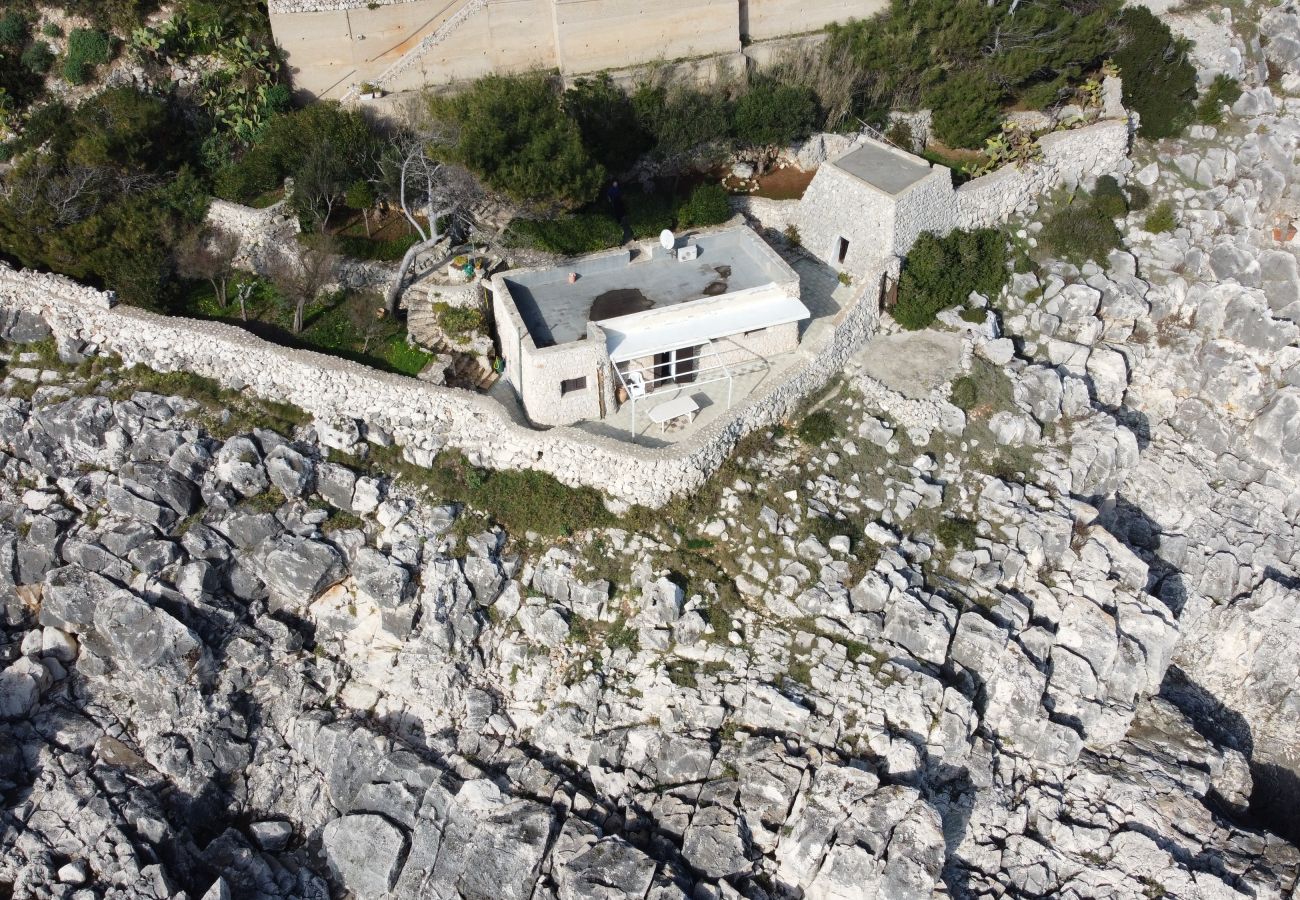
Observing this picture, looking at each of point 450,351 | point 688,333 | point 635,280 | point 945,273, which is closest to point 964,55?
point 945,273

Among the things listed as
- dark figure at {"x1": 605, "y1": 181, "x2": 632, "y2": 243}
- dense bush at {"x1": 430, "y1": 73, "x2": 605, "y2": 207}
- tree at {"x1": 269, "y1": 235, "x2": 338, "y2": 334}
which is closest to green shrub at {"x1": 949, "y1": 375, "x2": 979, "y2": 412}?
dark figure at {"x1": 605, "y1": 181, "x2": 632, "y2": 243}

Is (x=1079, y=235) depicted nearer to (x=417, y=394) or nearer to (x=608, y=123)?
(x=608, y=123)

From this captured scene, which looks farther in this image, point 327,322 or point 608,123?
point 608,123

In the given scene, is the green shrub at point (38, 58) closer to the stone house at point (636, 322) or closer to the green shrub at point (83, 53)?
the green shrub at point (83, 53)

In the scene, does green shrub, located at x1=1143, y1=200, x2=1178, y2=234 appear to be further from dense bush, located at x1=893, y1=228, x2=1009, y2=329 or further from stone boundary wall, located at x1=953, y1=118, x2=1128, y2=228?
dense bush, located at x1=893, y1=228, x2=1009, y2=329

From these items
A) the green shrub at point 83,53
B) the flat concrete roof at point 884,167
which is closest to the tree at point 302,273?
the green shrub at point 83,53

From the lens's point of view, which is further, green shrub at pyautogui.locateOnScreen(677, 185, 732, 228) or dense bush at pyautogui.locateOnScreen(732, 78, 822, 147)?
dense bush at pyautogui.locateOnScreen(732, 78, 822, 147)
